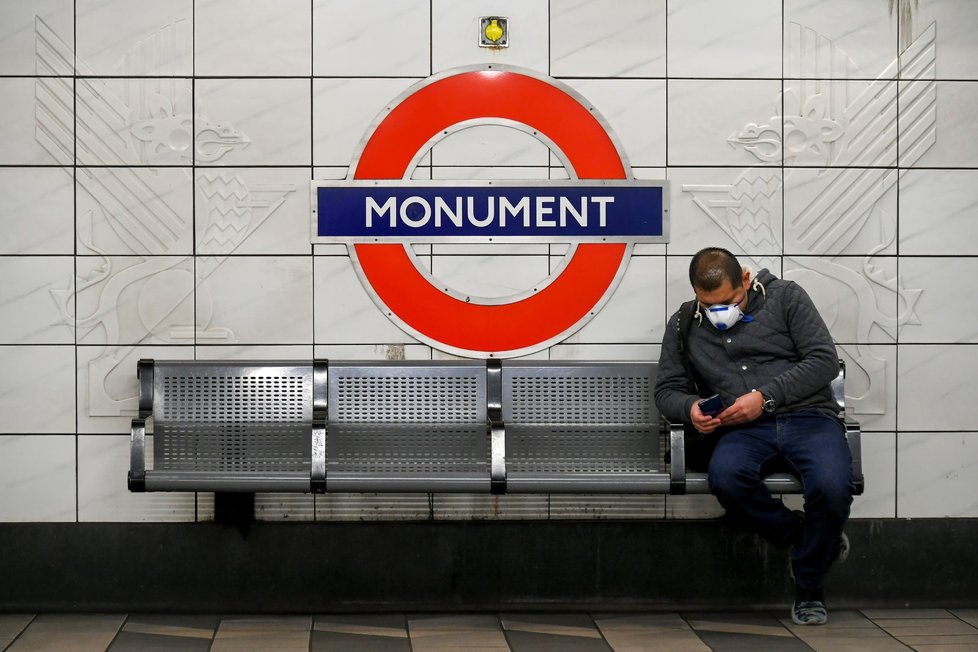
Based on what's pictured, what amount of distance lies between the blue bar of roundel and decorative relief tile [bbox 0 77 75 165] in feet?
3.16

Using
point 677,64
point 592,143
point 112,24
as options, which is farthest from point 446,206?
point 112,24

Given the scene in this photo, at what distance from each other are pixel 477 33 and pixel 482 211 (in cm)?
66

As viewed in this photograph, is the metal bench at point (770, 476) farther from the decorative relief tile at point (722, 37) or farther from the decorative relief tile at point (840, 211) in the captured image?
the decorative relief tile at point (722, 37)

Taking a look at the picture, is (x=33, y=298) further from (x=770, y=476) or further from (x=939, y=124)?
(x=939, y=124)

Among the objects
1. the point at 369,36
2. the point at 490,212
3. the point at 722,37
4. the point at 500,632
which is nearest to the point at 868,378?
the point at 722,37

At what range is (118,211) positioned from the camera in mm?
3701

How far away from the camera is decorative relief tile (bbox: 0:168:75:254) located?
368cm

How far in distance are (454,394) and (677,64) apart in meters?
1.49

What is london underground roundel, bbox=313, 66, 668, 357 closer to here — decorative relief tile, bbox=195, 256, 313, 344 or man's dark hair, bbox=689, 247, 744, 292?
decorative relief tile, bbox=195, 256, 313, 344

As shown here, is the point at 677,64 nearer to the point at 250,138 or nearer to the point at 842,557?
the point at 250,138

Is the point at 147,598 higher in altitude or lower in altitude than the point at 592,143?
lower

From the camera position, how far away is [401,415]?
3.66 metres

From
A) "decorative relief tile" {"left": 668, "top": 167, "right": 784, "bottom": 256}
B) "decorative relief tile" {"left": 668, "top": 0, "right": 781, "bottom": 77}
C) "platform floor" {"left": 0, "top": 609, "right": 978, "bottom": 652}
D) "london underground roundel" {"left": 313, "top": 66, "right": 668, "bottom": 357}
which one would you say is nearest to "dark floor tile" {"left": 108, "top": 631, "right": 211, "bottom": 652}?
"platform floor" {"left": 0, "top": 609, "right": 978, "bottom": 652}

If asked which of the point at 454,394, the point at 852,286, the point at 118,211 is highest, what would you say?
the point at 118,211
